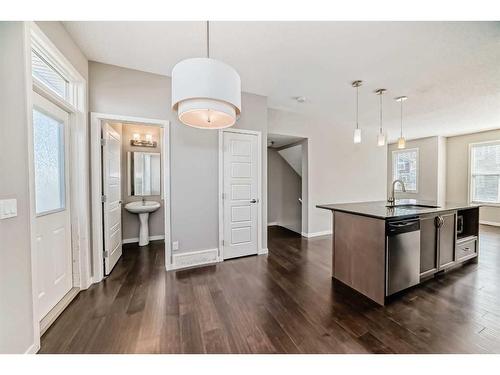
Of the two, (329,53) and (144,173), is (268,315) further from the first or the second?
(144,173)

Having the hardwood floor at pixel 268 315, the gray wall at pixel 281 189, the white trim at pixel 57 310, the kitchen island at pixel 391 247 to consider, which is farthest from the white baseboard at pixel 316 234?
the white trim at pixel 57 310

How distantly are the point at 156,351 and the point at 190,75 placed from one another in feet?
6.25

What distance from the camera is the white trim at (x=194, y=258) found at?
2.87 metres

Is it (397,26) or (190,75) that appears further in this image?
(397,26)

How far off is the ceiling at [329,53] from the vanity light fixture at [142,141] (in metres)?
1.77

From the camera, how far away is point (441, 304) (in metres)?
2.01

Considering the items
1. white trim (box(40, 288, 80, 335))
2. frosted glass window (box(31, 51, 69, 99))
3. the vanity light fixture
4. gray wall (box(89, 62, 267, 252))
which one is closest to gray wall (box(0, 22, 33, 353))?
frosted glass window (box(31, 51, 69, 99))

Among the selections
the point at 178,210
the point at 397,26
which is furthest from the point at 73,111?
the point at 397,26

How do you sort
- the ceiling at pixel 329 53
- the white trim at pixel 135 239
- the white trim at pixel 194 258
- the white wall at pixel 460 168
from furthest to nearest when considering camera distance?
the white wall at pixel 460 168 → the white trim at pixel 135 239 → the white trim at pixel 194 258 → the ceiling at pixel 329 53

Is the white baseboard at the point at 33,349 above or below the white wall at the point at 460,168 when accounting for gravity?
below

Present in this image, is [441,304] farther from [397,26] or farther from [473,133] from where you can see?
[473,133]

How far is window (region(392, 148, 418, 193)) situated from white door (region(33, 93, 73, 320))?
8940 mm

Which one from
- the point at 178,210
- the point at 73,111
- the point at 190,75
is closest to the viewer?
the point at 190,75

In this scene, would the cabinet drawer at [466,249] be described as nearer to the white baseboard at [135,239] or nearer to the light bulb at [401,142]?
the light bulb at [401,142]
